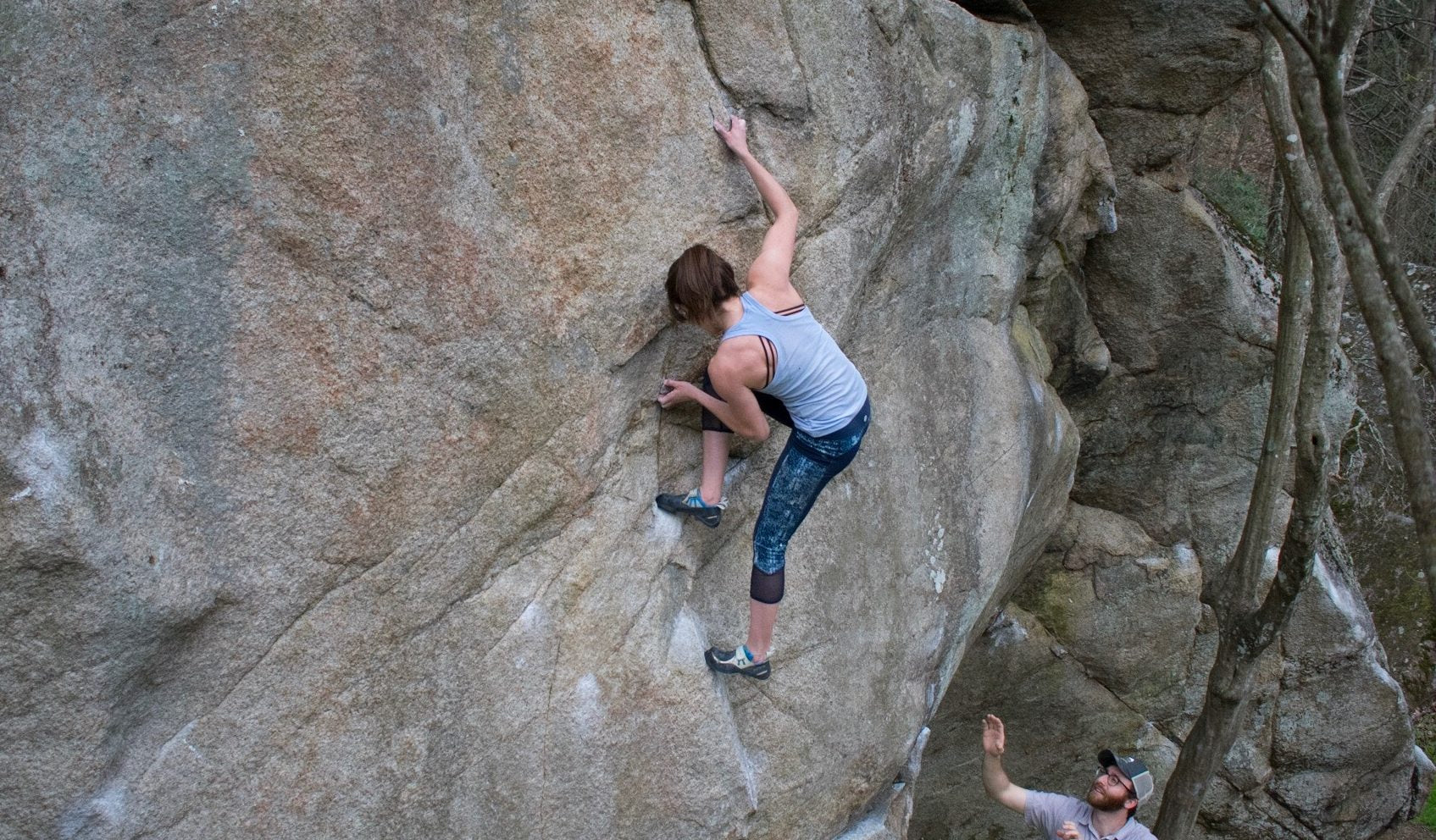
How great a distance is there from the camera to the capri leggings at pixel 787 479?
16.3ft

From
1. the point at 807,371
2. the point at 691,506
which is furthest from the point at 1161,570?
the point at 807,371

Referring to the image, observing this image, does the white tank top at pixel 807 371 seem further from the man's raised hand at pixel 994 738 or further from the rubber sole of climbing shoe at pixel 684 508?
the man's raised hand at pixel 994 738

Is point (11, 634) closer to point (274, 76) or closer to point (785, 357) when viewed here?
point (274, 76)

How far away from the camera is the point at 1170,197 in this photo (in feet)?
28.2

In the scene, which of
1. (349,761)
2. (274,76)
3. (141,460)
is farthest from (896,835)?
(274,76)

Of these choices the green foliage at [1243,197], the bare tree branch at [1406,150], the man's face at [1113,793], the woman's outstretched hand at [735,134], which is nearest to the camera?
the woman's outstretched hand at [735,134]

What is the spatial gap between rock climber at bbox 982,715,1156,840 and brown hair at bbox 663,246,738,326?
9.72 feet

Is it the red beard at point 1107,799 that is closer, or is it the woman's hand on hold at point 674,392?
the woman's hand on hold at point 674,392

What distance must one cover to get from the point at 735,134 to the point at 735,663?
7.58 feet

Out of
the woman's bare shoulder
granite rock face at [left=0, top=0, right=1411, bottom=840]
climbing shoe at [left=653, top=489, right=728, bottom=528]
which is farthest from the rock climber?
the woman's bare shoulder

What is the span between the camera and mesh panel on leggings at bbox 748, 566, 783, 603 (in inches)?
204

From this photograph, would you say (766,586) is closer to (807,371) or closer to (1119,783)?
(807,371)

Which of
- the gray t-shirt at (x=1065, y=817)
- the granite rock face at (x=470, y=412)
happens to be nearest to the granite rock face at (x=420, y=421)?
the granite rock face at (x=470, y=412)

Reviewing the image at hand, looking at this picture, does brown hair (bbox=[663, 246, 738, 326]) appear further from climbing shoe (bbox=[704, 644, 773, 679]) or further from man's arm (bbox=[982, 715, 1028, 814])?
man's arm (bbox=[982, 715, 1028, 814])
